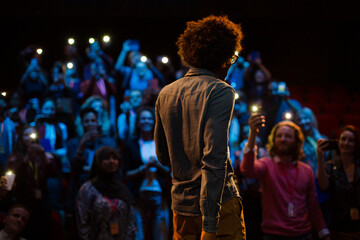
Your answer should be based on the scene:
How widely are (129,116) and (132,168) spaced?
31.6 inches

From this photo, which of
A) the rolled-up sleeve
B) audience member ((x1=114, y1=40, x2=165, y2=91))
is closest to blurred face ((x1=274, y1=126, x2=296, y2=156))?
the rolled-up sleeve

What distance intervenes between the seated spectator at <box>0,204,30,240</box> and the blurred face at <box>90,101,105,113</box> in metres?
1.37

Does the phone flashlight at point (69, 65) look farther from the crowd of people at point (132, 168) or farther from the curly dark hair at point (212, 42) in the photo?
the curly dark hair at point (212, 42)

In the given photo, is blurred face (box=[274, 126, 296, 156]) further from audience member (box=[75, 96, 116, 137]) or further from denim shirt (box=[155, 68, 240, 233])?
audience member (box=[75, 96, 116, 137])

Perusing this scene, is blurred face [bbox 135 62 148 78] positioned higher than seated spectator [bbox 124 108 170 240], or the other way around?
blurred face [bbox 135 62 148 78]

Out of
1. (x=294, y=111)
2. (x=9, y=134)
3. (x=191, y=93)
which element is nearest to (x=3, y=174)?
(x=9, y=134)

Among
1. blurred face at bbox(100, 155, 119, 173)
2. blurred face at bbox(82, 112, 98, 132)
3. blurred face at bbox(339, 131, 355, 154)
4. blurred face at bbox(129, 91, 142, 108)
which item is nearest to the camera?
blurred face at bbox(339, 131, 355, 154)

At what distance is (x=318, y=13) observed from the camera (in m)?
7.05

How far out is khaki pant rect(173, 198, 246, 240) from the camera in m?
1.22

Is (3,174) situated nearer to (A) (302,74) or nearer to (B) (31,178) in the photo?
(B) (31,178)

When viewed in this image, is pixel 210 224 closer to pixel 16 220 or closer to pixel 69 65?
pixel 16 220

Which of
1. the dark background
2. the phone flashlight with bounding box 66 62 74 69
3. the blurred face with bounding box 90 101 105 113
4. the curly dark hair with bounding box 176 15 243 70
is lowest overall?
the curly dark hair with bounding box 176 15 243 70

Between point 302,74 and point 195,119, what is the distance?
7516 mm

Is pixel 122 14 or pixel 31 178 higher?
pixel 122 14
